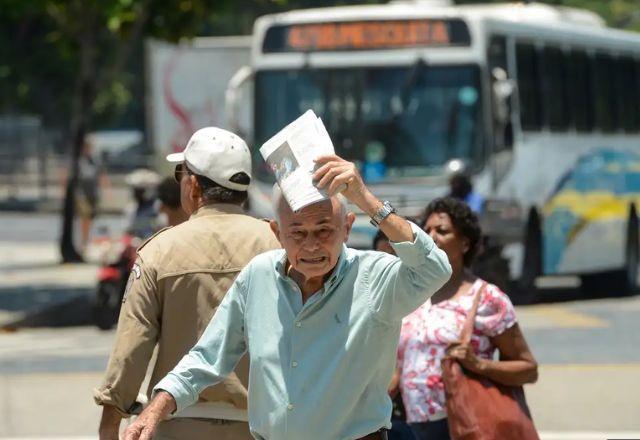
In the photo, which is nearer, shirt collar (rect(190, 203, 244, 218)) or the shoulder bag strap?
shirt collar (rect(190, 203, 244, 218))

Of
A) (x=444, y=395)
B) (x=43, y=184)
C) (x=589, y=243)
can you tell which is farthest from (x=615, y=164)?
(x=43, y=184)

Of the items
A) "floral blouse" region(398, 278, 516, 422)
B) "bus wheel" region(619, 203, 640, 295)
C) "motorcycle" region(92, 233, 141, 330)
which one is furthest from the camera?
"bus wheel" region(619, 203, 640, 295)

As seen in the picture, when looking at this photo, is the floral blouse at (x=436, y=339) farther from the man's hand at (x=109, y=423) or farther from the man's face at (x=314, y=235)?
the man's face at (x=314, y=235)

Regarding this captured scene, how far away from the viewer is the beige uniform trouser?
527cm

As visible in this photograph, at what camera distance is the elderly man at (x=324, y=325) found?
4.43 metres

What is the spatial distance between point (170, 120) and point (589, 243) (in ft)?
37.4

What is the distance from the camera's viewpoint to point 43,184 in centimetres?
4784

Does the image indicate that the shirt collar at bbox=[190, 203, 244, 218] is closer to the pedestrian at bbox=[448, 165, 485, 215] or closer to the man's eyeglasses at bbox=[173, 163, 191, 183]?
the man's eyeglasses at bbox=[173, 163, 191, 183]

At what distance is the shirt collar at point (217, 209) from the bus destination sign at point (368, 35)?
12660 mm

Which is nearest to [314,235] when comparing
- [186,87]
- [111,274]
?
[111,274]

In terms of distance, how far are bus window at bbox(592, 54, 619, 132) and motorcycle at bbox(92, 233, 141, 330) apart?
6691 mm

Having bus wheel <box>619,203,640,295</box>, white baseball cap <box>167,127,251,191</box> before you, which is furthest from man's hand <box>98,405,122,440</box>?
bus wheel <box>619,203,640,295</box>

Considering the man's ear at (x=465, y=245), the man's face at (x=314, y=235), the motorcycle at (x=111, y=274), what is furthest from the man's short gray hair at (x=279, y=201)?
the motorcycle at (x=111, y=274)

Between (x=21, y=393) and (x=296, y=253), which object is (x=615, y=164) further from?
(x=296, y=253)
